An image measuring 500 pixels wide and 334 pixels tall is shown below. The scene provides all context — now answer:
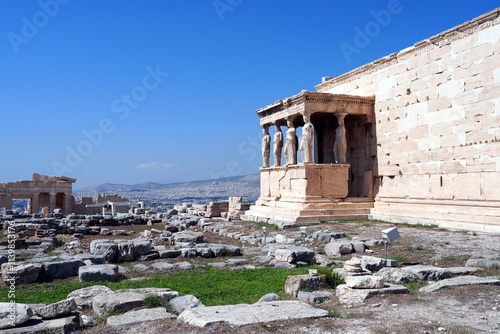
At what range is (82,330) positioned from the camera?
4547 millimetres

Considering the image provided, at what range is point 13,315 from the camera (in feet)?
13.9

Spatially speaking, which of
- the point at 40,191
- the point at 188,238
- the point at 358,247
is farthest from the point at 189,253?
the point at 40,191

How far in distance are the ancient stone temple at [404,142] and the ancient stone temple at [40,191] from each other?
17.6 metres

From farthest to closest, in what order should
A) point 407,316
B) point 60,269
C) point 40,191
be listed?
point 40,191
point 60,269
point 407,316

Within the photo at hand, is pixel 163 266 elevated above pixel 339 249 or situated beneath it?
situated beneath

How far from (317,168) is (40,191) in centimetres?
2225

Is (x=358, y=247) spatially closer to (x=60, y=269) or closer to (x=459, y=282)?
(x=459, y=282)

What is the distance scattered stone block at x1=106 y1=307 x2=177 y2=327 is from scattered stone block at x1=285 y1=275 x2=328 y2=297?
6.09 feet

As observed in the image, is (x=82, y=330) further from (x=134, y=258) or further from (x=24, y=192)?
(x=24, y=192)

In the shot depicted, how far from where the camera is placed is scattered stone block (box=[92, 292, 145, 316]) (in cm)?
522

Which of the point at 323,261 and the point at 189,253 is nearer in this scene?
the point at 323,261

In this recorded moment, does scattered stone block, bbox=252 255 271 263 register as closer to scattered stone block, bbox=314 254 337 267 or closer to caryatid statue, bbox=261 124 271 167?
scattered stone block, bbox=314 254 337 267

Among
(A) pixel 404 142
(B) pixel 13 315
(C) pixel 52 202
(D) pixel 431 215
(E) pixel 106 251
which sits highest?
(A) pixel 404 142

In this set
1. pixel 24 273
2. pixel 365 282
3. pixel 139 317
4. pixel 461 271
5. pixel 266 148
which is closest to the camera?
pixel 139 317
